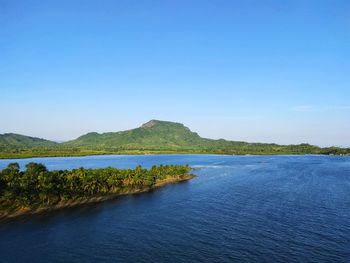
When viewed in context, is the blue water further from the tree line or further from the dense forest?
the tree line

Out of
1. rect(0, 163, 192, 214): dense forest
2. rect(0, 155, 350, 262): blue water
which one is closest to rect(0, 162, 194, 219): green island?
rect(0, 163, 192, 214): dense forest

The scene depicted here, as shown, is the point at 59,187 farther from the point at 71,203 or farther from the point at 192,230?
the point at 192,230

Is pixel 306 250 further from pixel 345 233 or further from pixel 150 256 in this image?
pixel 150 256

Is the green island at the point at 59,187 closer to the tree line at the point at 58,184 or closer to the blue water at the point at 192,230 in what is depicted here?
the tree line at the point at 58,184

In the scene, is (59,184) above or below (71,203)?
above

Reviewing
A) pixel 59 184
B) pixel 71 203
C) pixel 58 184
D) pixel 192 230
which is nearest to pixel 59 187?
pixel 58 184

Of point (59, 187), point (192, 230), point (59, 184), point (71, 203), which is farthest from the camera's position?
point (71, 203)

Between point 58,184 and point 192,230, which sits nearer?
point 192,230

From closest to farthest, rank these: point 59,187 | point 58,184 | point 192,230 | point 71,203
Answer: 1. point 192,230
2. point 58,184
3. point 59,187
4. point 71,203
